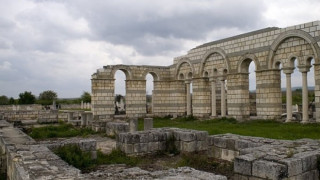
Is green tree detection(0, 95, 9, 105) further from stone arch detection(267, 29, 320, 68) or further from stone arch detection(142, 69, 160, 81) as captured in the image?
stone arch detection(267, 29, 320, 68)

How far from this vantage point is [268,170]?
558cm

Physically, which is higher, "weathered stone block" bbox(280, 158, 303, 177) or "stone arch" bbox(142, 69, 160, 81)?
"stone arch" bbox(142, 69, 160, 81)

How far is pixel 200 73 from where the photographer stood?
72.7 feet

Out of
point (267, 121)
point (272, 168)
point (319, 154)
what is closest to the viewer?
point (272, 168)

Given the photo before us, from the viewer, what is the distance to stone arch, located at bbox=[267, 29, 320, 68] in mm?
15102

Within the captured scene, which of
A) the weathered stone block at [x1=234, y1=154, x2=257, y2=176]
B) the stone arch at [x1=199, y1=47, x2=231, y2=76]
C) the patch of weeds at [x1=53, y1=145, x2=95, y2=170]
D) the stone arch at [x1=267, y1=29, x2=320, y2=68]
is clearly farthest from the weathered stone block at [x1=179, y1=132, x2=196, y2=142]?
the stone arch at [x1=199, y1=47, x2=231, y2=76]

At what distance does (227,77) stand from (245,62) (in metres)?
Result: 1.52

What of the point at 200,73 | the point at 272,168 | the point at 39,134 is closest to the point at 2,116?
the point at 39,134

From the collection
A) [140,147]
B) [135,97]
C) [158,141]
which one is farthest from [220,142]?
[135,97]

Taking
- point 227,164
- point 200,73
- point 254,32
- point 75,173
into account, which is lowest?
point 227,164

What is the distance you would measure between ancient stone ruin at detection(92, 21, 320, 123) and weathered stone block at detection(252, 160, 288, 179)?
1107 cm

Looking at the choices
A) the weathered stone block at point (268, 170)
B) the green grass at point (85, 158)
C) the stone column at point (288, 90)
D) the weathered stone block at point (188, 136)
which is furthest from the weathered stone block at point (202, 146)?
the stone column at point (288, 90)

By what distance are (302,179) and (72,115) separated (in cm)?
1767

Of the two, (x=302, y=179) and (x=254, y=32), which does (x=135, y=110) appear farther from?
(x=302, y=179)
